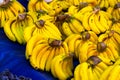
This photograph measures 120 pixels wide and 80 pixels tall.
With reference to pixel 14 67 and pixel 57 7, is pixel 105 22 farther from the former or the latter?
pixel 14 67

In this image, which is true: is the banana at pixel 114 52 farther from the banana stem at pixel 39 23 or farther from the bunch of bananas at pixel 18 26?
the bunch of bananas at pixel 18 26

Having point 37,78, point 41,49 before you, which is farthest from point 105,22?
point 37,78

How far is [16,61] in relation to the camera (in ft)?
7.07

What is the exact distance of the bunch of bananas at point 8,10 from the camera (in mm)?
2523

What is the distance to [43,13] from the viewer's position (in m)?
2.55

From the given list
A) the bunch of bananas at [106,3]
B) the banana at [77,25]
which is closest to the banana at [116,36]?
the banana at [77,25]

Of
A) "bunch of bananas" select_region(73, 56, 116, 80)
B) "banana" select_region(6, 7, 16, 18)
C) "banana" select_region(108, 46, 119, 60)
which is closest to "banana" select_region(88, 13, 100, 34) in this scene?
"banana" select_region(108, 46, 119, 60)

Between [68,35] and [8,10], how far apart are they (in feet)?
1.68

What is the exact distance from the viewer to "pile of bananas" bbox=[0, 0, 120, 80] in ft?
6.25

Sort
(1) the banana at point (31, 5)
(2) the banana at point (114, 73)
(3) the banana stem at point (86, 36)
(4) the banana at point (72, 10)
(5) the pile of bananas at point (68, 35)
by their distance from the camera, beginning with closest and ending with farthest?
(2) the banana at point (114, 73)
(5) the pile of bananas at point (68, 35)
(3) the banana stem at point (86, 36)
(4) the banana at point (72, 10)
(1) the banana at point (31, 5)

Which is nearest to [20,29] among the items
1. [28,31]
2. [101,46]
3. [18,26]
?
[18,26]

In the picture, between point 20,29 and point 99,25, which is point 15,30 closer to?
point 20,29

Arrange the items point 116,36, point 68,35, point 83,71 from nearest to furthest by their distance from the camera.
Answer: point 83,71, point 116,36, point 68,35

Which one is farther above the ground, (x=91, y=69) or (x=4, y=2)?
(x=4, y=2)
